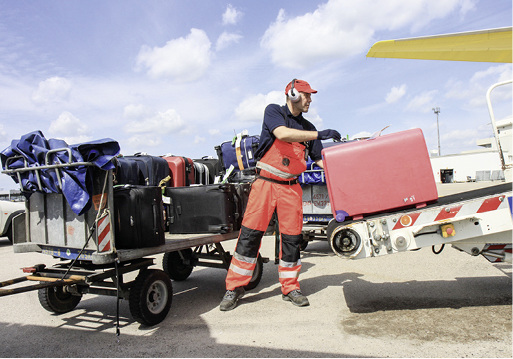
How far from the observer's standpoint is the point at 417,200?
11.7ft

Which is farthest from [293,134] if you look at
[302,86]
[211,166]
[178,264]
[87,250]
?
[211,166]

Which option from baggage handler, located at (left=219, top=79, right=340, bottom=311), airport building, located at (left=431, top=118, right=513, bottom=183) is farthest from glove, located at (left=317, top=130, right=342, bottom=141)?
airport building, located at (left=431, top=118, right=513, bottom=183)

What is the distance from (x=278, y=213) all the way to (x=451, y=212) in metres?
1.78

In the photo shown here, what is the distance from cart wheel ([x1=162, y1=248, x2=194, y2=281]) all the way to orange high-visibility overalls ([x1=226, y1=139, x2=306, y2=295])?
134cm

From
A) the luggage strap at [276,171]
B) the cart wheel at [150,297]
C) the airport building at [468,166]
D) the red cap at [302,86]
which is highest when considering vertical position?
the airport building at [468,166]

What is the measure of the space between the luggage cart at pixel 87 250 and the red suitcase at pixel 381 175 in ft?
5.22

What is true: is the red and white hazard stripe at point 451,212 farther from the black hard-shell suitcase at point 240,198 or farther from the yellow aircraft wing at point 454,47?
the black hard-shell suitcase at point 240,198

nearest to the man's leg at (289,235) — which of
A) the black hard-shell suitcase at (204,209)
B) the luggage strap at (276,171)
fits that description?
the luggage strap at (276,171)

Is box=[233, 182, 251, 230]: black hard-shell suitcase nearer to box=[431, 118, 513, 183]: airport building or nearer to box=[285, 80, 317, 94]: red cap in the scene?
box=[285, 80, 317, 94]: red cap

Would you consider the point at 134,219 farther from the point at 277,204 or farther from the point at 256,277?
the point at 256,277

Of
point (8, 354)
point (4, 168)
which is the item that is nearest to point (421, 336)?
point (8, 354)

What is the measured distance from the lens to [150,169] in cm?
568

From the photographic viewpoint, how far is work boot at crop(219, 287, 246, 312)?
163 inches

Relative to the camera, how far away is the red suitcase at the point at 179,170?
6215mm
